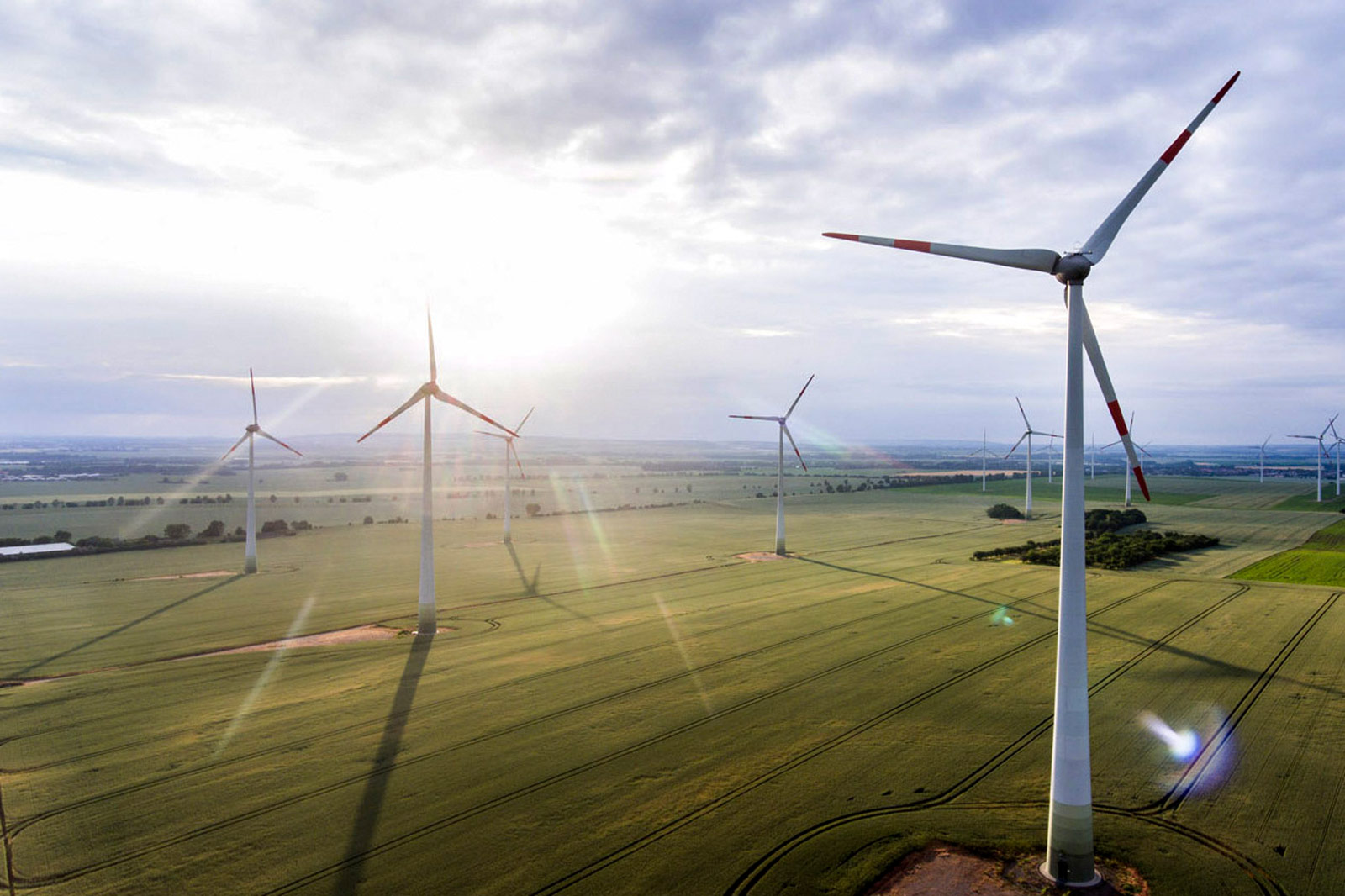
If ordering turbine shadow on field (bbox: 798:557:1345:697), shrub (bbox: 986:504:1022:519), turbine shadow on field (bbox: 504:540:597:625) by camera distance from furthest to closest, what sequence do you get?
1. shrub (bbox: 986:504:1022:519)
2. turbine shadow on field (bbox: 504:540:597:625)
3. turbine shadow on field (bbox: 798:557:1345:697)

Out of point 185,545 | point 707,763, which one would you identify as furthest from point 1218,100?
point 185,545

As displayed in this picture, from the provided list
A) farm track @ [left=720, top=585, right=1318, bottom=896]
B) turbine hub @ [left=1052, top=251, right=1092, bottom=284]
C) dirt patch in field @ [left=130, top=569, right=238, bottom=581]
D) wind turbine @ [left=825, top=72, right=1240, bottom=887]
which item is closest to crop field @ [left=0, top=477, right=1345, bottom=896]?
farm track @ [left=720, top=585, right=1318, bottom=896]

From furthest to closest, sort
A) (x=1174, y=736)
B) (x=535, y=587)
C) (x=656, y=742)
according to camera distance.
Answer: (x=535, y=587) < (x=656, y=742) < (x=1174, y=736)

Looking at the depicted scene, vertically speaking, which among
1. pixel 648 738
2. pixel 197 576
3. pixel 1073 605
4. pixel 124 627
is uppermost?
pixel 1073 605

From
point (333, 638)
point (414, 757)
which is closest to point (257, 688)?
point (333, 638)

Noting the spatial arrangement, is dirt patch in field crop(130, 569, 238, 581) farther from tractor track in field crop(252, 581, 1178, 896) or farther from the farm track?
the farm track

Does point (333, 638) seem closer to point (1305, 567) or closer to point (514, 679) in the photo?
point (514, 679)

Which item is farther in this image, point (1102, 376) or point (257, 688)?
point (257, 688)
